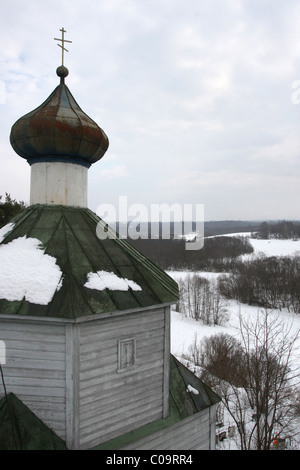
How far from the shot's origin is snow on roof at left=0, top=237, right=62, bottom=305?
3.88 meters

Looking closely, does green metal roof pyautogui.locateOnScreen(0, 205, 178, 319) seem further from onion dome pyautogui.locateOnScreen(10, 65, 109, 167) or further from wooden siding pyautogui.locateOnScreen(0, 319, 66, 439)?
onion dome pyautogui.locateOnScreen(10, 65, 109, 167)

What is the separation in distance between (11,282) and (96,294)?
1078mm

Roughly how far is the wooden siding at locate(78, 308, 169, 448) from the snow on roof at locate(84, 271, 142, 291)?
15.5 inches

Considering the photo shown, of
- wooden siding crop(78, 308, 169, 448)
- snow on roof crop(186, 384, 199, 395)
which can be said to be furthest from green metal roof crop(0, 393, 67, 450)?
snow on roof crop(186, 384, 199, 395)

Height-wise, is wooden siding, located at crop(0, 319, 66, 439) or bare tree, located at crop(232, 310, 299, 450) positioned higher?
wooden siding, located at crop(0, 319, 66, 439)

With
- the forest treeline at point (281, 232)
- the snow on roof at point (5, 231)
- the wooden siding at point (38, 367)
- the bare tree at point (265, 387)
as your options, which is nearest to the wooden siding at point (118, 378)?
the wooden siding at point (38, 367)

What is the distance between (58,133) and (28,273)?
92.2 inches

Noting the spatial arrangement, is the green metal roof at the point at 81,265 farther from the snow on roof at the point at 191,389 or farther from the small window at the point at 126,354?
the snow on roof at the point at 191,389

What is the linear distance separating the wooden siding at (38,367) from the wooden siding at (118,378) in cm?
25

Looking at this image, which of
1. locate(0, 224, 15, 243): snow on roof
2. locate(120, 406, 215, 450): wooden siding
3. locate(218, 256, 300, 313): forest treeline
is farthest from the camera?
locate(218, 256, 300, 313): forest treeline
